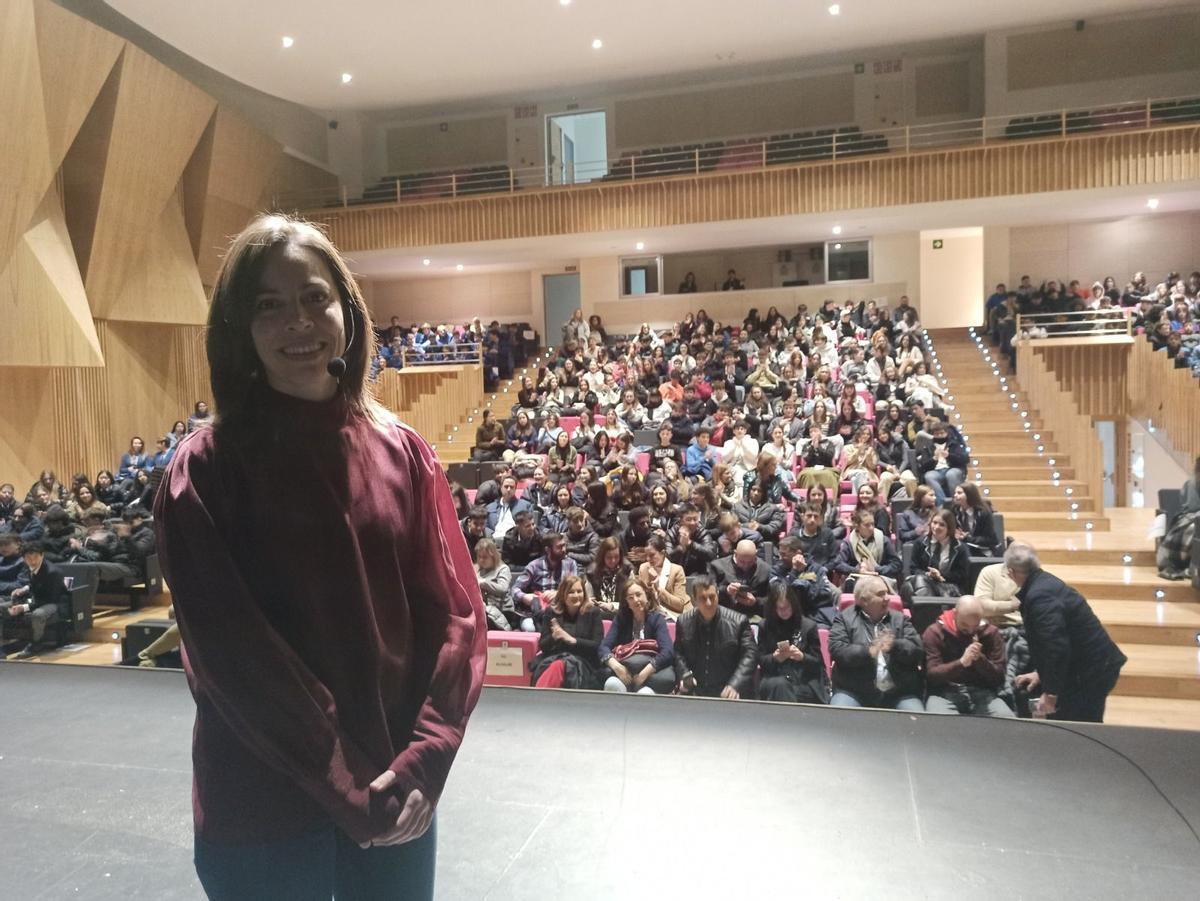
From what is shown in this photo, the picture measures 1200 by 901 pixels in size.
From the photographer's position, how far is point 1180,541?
16.3 feet

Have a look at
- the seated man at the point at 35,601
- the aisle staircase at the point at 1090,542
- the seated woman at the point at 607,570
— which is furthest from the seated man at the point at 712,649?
the seated man at the point at 35,601

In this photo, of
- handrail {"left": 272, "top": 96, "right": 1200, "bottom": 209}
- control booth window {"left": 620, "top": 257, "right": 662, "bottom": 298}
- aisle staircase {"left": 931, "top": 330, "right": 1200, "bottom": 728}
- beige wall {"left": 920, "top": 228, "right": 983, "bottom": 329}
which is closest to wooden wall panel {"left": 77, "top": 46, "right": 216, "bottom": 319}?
handrail {"left": 272, "top": 96, "right": 1200, "bottom": 209}

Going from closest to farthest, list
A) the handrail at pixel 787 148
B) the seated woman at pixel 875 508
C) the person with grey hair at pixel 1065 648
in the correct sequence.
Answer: the person with grey hair at pixel 1065 648, the seated woman at pixel 875 508, the handrail at pixel 787 148

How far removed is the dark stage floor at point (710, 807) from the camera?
71.6 inches

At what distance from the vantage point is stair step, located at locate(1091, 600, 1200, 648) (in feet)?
14.1

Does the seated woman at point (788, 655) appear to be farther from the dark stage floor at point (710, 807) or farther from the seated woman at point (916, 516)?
the seated woman at point (916, 516)

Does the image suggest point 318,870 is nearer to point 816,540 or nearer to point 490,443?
point 816,540

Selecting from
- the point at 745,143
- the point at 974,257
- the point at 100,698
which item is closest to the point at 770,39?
the point at 745,143

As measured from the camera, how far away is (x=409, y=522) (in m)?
0.94

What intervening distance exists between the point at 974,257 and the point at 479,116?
307 inches

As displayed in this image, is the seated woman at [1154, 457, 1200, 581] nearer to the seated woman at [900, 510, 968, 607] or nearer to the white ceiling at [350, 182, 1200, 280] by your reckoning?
the seated woman at [900, 510, 968, 607]

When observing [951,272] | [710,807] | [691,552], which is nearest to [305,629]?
[710,807]

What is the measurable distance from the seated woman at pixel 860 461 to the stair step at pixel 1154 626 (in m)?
1.67

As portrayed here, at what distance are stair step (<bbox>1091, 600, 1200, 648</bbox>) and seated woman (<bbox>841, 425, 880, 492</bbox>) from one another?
167cm
